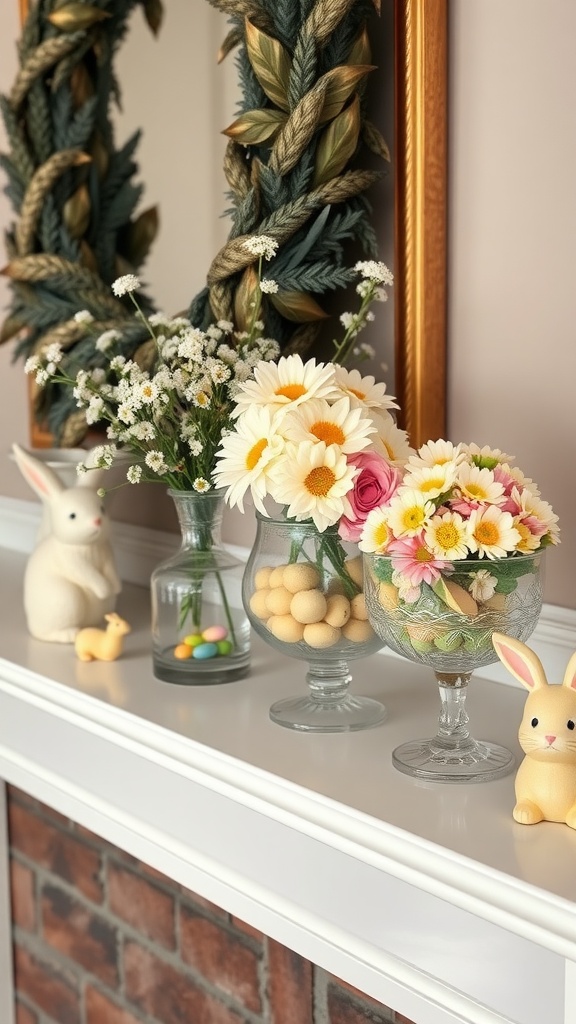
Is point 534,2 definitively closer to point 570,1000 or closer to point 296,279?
point 296,279

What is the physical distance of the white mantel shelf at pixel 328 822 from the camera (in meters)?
0.71

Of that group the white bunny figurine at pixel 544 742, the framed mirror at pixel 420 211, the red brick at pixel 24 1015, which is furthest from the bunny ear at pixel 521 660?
the red brick at pixel 24 1015

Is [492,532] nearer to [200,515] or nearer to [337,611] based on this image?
[337,611]

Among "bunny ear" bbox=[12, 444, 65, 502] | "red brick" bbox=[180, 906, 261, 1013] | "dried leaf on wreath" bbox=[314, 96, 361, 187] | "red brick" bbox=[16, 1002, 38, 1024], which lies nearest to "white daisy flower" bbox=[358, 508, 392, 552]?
"dried leaf on wreath" bbox=[314, 96, 361, 187]

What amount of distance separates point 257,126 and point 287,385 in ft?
1.18

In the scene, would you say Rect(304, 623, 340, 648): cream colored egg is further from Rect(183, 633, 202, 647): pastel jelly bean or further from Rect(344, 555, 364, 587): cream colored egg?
Rect(183, 633, 202, 647): pastel jelly bean

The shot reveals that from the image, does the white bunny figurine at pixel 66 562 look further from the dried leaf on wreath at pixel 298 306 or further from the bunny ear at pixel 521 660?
the bunny ear at pixel 521 660

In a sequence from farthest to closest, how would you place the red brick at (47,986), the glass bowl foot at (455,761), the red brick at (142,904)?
the red brick at (47,986) < the red brick at (142,904) < the glass bowl foot at (455,761)

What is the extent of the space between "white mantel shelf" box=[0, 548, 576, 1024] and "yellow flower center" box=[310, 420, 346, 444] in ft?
0.85

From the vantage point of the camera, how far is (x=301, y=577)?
93cm

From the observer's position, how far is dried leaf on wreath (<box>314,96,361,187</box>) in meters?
1.08

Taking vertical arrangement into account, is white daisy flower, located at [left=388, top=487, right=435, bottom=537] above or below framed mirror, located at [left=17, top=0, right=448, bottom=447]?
below

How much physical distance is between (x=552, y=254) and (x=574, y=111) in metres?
0.12

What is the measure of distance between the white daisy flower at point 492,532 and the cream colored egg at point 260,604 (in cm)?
25
